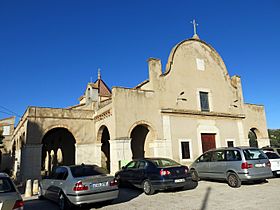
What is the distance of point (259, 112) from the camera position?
22.7 metres

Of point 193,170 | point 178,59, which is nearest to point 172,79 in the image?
point 178,59

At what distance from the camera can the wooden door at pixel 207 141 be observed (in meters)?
18.5

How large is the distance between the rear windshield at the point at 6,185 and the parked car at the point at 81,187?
2194mm

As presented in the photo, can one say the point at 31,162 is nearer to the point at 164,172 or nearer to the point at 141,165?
the point at 141,165

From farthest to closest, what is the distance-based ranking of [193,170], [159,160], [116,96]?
[116,96]
[193,170]
[159,160]

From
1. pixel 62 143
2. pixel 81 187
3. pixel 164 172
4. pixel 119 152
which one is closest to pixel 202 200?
pixel 164 172

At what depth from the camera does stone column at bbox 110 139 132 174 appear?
14984 mm

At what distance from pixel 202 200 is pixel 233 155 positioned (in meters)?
3.40

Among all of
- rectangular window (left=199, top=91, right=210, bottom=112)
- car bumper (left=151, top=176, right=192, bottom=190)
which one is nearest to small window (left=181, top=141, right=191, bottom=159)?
rectangular window (left=199, top=91, right=210, bottom=112)

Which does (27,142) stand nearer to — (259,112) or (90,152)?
(90,152)

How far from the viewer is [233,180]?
10.5 m

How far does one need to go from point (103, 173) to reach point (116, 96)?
25.3ft

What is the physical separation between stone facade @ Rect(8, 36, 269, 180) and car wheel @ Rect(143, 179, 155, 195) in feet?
16.5

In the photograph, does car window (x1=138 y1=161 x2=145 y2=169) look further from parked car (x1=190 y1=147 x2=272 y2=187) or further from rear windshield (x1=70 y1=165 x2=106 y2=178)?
parked car (x1=190 y1=147 x2=272 y2=187)
